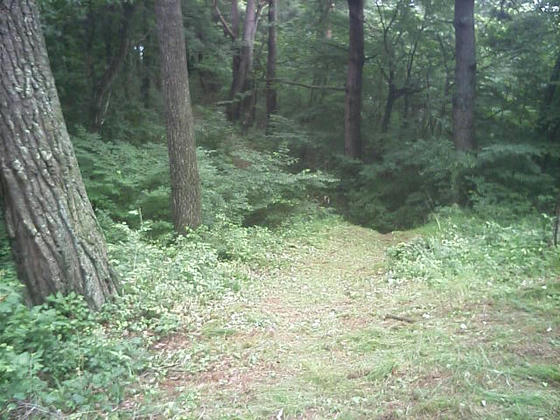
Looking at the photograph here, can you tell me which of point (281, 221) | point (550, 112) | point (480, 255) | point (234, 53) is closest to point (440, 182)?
point (550, 112)

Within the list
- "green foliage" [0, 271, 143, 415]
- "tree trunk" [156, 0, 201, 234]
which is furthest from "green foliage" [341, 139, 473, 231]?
"green foliage" [0, 271, 143, 415]

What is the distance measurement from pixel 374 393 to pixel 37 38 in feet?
13.7

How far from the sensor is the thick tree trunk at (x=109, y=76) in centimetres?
1142

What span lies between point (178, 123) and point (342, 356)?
5166mm

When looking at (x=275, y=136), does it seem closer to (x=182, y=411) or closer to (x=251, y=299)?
(x=251, y=299)

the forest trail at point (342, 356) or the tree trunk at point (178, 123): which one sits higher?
the tree trunk at point (178, 123)

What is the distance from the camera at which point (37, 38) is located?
4.39m

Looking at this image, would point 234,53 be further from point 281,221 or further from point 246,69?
point 281,221

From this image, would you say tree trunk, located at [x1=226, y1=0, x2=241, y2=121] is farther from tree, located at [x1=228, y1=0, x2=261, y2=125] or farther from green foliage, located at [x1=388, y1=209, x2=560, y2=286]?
green foliage, located at [x1=388, y1=209, x2=560, y2=286]

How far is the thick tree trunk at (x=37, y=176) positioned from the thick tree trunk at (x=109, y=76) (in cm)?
731

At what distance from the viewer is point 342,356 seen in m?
3.97

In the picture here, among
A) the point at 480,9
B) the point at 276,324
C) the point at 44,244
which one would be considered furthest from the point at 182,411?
the point at 480,9

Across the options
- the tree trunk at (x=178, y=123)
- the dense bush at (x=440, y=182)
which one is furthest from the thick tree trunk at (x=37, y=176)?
the dense bush at (x=440, y=182)

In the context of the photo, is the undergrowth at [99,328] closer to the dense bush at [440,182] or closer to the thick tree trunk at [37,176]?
the thick tree trunk at [37,176]
